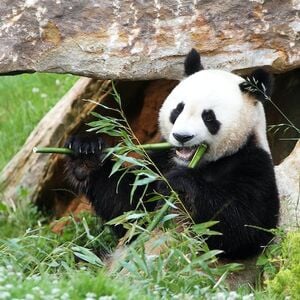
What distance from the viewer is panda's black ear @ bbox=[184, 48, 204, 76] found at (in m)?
6.95

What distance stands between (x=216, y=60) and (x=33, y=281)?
9.71 ft

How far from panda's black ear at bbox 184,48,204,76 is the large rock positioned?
0.34 metres

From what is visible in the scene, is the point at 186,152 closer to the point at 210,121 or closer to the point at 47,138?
the point at 210,121

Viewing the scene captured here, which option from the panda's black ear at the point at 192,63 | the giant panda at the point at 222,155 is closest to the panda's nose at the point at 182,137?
the giant panda at the point at 222,155

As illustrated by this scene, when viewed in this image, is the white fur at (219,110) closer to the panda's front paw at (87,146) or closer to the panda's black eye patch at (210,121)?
the panda's black eye patch at (210,121)

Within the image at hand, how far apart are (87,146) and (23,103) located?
3.92 meters

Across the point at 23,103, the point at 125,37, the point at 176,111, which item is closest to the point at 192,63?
the point at 176,111

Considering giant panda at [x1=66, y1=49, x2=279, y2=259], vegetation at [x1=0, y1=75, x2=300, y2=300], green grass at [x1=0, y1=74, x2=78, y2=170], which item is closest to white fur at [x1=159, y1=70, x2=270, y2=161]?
giant panda at [x1=66, y1=49, x2=279, y2=259]

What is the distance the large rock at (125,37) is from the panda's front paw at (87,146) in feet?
1.79

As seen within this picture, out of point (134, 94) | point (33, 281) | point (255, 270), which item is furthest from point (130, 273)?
point (134, 94)

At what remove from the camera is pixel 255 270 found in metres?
6.86

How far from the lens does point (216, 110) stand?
6.71 metres

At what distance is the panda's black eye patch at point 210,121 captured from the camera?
21.9 ft

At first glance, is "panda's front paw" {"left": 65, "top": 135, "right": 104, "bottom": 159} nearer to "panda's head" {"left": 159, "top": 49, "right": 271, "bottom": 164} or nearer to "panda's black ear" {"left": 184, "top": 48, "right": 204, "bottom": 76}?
"panda's head" {"left": 159, "top": 49, "right": 271, "bottom": 164}
